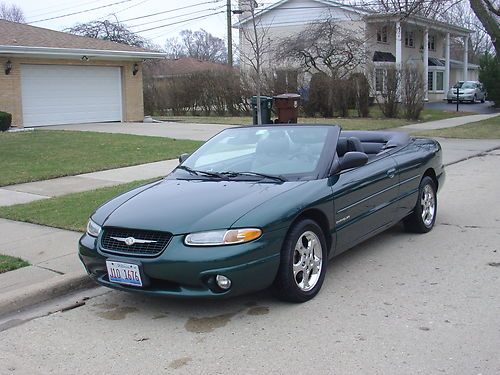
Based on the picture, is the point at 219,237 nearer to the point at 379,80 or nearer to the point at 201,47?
the point at 379,80

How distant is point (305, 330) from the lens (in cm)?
418

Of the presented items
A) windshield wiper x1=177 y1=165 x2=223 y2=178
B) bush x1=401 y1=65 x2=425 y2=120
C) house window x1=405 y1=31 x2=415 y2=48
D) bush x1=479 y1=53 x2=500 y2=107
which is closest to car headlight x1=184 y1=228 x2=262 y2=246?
windshield wiper x1=177 y1=165 x2=223 y2=178

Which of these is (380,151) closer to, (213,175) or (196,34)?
(213,175)

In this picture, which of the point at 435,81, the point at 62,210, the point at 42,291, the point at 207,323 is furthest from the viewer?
the point at 435,81

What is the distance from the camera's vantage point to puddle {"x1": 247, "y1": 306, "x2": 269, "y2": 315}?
454cm

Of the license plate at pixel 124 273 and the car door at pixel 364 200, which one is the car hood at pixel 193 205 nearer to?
the license plate at pixel 124 273

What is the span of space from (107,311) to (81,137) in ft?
44.9

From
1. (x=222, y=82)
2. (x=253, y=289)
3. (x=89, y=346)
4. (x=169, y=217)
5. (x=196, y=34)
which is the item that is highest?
(x=196, y=34)

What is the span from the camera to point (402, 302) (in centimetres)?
467

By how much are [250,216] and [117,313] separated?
1351mm

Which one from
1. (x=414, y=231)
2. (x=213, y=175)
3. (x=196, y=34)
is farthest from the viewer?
(x=196, y=34)

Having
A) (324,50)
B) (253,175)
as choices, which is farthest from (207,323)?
(324,50)

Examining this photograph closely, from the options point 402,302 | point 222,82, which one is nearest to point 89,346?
point 402,302

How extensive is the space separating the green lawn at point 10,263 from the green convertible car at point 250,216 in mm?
1163
